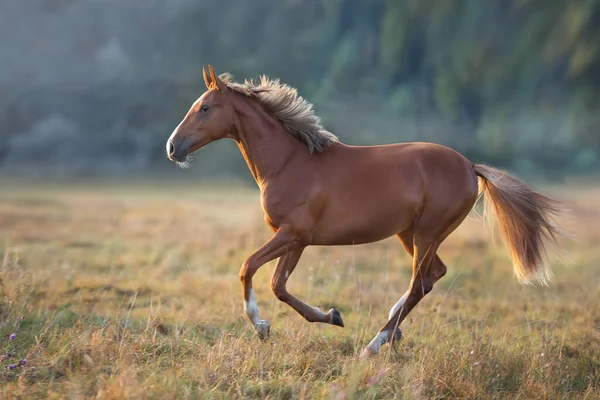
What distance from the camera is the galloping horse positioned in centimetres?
621

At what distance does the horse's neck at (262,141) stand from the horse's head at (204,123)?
0.44 feet

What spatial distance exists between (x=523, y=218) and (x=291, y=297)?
7.69ft

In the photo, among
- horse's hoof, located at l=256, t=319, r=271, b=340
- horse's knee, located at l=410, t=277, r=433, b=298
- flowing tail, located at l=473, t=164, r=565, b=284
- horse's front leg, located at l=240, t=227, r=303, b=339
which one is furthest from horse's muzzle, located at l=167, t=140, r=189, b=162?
flowing tail, located at l=473, t=164, r=565, b=284

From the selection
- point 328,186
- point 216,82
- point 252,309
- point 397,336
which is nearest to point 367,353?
point 397,336

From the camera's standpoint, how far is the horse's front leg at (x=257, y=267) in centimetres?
598

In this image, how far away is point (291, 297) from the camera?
6180 mm

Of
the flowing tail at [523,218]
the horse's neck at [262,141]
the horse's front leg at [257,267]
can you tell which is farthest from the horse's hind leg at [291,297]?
the flowing tail at [523,218]

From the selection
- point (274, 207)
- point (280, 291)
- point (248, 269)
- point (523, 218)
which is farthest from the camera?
point (523, 218)

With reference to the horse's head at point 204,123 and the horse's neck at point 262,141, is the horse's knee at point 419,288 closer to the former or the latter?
the horse's neck at point 262,141

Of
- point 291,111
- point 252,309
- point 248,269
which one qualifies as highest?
point 291,111

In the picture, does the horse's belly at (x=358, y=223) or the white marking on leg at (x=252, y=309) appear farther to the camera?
the horse's belly at (x=358, y=223)

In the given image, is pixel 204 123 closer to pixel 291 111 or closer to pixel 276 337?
pixel 291 111

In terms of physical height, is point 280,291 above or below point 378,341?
above

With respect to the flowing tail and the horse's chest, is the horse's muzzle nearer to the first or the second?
the horse's chest
